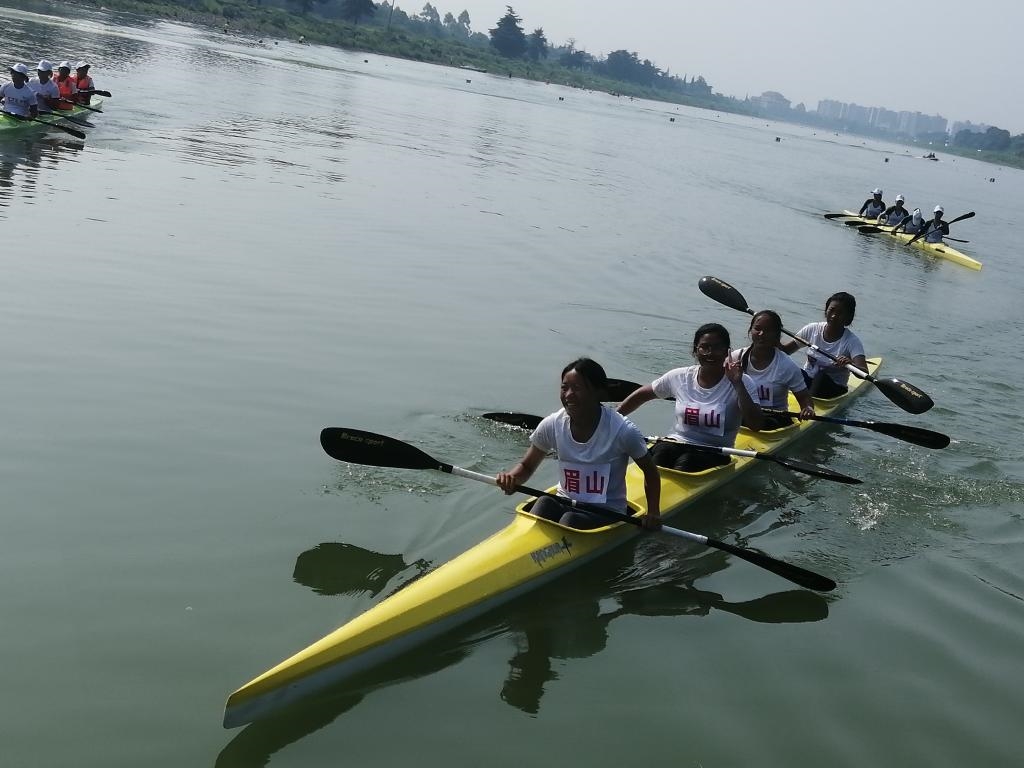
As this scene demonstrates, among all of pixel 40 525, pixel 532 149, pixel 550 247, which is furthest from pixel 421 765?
pixel 532 149

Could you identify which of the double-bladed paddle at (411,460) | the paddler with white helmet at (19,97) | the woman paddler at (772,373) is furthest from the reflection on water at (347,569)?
the paddler with white helmet at (19,97)

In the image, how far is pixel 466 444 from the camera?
9.01 metres

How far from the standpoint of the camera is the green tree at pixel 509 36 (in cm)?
15938

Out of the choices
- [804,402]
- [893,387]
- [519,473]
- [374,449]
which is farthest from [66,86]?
[519,473]

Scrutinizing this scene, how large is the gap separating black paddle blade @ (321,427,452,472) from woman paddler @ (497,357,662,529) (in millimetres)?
857

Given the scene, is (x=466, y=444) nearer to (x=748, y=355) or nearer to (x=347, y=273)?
(x=748, y=355)

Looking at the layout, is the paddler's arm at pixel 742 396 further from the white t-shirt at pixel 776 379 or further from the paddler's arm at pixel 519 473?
the paddler's arm at pixel 519 473

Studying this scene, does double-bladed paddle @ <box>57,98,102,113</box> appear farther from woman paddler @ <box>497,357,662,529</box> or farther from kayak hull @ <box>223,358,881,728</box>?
woman paddler @ <box>497,357,662,529</box>

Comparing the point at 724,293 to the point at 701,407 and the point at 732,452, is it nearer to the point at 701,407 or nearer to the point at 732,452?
the point at 701,407

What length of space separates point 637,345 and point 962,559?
625cm

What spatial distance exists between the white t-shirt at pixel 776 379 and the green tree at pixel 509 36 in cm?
15994

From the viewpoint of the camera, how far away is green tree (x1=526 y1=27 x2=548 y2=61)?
167m

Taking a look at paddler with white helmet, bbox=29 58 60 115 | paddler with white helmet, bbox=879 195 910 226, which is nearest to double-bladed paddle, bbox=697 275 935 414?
paddler with white helmet, bbox=29 58 60 115

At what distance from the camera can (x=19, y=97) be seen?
21094 millimetres
